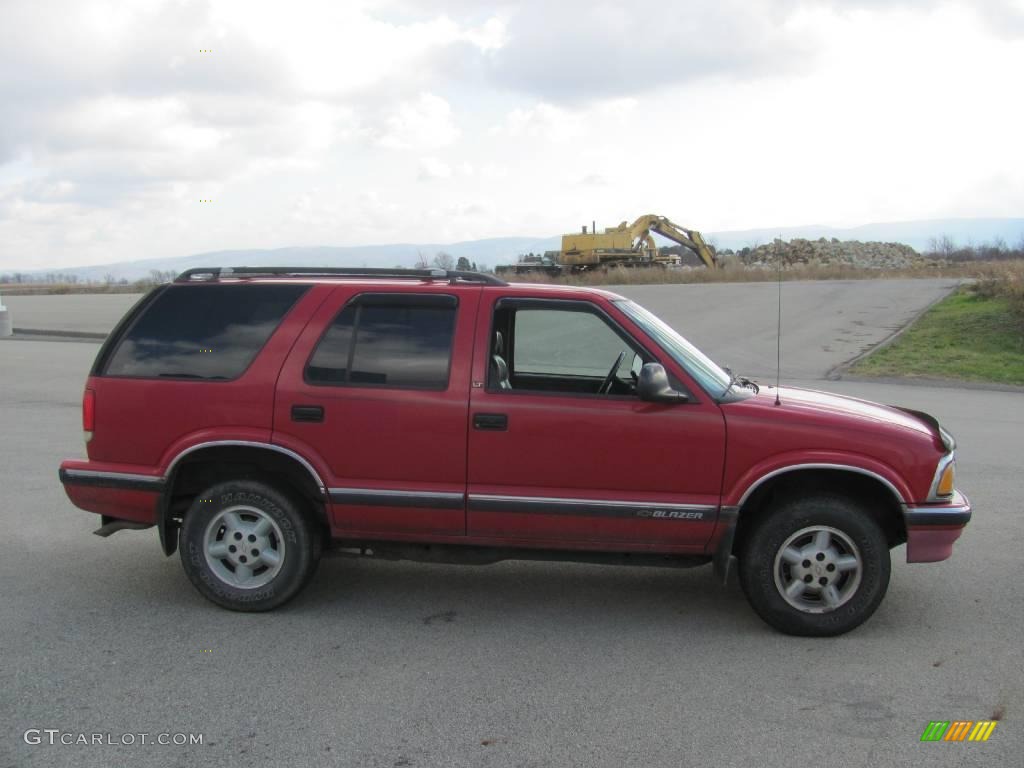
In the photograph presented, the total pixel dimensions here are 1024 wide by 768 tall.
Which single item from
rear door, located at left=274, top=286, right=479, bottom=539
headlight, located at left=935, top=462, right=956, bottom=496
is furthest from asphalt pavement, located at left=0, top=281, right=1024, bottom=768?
headlight, located at left=935, top=462, right=956, bottom=496

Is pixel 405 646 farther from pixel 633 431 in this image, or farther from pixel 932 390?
pixel 932 390

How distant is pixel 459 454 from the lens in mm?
4871

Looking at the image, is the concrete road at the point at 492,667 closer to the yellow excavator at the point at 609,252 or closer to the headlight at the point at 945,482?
the headlight at the point at 945,482

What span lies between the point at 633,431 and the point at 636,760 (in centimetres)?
170

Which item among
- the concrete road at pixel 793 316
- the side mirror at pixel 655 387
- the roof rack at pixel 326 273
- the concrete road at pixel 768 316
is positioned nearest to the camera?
the side mirror at pixel 655 387

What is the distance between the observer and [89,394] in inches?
204

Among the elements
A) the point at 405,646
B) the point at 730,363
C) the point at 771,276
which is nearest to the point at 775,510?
the point at 405,646

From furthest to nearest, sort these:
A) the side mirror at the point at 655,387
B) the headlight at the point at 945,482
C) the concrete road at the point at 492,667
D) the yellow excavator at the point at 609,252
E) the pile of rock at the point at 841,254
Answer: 1. the pile of rock at the point at 841,254
2. the yellow excavator at the point at 609,252
3. the headlight at the point at 945,482
4. the side mirror at the point at 655,387
5. the concrete road at the point at 492,667

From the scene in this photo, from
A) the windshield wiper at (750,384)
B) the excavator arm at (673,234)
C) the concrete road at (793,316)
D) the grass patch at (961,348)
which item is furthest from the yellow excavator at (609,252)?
the windshield wiper at (750,384)

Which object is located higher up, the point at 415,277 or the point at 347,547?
the point at 415,277

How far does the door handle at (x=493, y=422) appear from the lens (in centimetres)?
483

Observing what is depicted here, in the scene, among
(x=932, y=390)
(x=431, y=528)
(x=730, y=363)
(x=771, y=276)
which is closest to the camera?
(x=431, y=528)

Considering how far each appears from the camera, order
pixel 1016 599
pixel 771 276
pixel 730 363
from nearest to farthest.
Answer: pixel 1016 599 → pixel 730 363 → pixel 771 276

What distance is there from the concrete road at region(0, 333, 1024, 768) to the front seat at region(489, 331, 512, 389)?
1.28m
